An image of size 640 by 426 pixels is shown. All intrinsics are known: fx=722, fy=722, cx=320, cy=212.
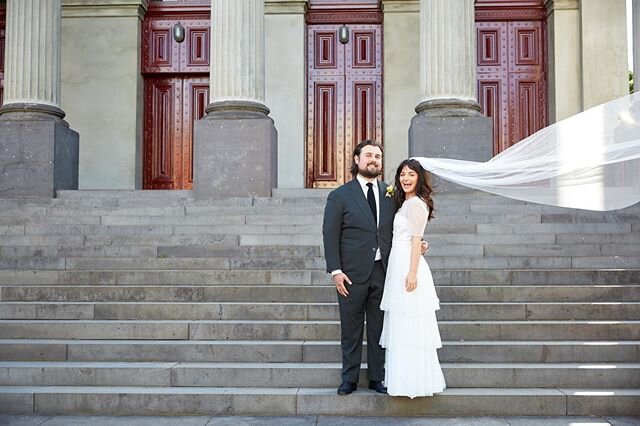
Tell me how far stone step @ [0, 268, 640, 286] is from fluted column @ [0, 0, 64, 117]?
16.0 ft

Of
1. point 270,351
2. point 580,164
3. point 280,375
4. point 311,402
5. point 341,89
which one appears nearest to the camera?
point 311,402

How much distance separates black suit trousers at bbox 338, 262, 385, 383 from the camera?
5.86 meters

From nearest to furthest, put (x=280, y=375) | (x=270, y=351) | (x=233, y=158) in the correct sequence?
(x=280, y=375) → (x=270, y=351) → (x=233, y=158)

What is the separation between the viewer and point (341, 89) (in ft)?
52.7

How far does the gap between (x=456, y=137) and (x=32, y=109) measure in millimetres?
6963

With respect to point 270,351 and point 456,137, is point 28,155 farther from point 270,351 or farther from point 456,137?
point 270,351

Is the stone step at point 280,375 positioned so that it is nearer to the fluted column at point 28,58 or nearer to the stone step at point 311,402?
the stone step at point 311,402

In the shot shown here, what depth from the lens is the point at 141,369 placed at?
631 centimetres

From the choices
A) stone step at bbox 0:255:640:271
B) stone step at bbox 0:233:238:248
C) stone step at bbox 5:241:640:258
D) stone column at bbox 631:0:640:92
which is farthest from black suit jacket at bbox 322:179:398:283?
stone column at bbox 631:0:640:92

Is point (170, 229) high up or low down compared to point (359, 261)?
up

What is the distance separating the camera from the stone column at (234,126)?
11.5 meters

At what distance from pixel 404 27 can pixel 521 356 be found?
10.7 metres

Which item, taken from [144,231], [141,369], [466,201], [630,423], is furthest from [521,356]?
[144,231]

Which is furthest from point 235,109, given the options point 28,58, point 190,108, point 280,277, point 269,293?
point 190,108
